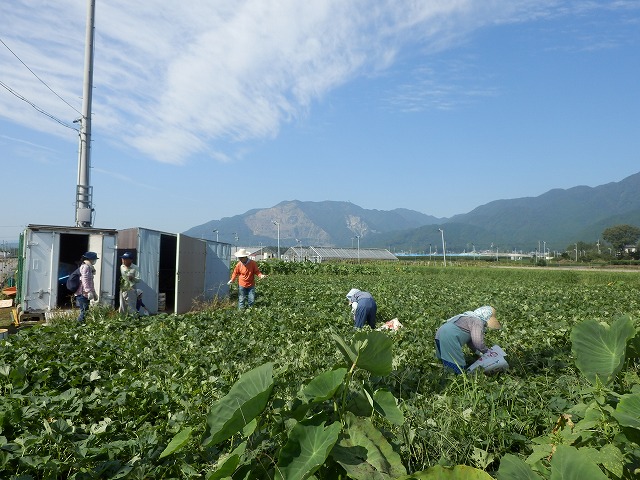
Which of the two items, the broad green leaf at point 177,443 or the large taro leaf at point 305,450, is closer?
the large taro leaf at point 305,450

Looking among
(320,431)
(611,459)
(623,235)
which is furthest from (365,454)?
(623,235)

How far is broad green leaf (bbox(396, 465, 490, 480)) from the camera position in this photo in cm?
200

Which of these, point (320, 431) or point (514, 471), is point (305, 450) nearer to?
point (320, 431)

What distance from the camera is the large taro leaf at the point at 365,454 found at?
222cm

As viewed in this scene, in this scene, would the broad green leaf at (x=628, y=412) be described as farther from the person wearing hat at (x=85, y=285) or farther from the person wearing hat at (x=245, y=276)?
the person wearing hat at (x=85, y=285)

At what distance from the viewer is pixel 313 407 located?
2801 mm

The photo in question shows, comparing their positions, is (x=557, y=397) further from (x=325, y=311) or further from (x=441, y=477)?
(x=325, y=311)

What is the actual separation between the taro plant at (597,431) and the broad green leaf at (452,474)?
124 mm

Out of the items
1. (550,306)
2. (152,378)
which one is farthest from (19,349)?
(550,306)

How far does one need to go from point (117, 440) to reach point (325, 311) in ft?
26.8

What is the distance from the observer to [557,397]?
14.7 feet

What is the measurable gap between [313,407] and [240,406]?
2.31 feet

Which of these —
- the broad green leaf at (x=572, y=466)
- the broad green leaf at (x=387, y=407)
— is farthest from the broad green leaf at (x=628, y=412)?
the broad green leaf at (x=387, y=407)

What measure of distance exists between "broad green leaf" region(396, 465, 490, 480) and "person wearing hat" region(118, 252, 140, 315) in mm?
10845
